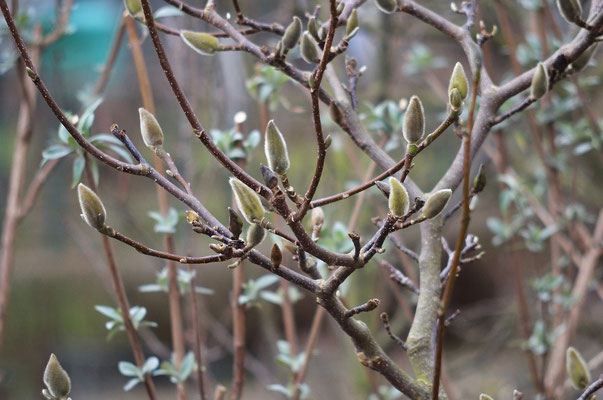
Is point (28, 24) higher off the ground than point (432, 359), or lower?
higher

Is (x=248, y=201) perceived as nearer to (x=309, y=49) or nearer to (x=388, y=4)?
(x=309, y=49)

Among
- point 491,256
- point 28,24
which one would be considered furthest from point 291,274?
point 491,256

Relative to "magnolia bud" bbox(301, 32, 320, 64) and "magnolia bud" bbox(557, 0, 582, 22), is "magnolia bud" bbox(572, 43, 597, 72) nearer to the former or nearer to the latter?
"magnolia bud" bbox(557, 0, 582, 22)

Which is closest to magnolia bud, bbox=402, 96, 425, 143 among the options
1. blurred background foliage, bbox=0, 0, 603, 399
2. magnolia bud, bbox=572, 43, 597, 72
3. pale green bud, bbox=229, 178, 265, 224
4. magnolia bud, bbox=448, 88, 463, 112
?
magnolia bud, bbox=448, 88, 463, 112

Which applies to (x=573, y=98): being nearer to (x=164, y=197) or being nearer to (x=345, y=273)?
(x=164, y=197)

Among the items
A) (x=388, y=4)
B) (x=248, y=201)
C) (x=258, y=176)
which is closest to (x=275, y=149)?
(x=248, y=201)

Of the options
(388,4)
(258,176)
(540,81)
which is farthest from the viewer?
(258,176)

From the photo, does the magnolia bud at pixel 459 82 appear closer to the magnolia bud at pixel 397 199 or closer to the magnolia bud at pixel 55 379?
the magnolia bud at pixel 397 199
